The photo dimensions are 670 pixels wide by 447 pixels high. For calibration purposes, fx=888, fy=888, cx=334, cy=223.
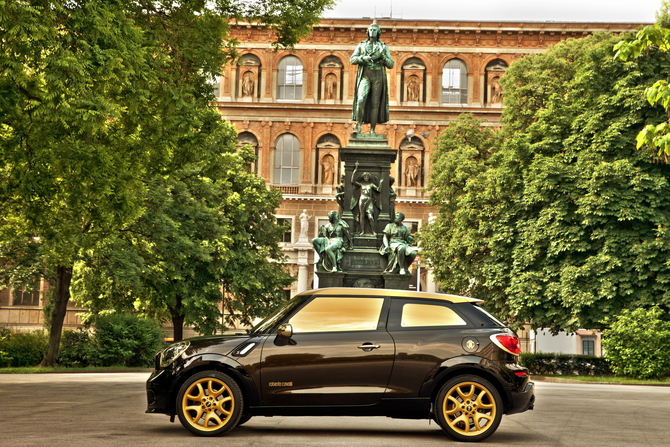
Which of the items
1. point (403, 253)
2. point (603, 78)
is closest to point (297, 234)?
point (603, 78)

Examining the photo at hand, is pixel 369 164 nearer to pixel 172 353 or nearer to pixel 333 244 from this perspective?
pixel 333 244

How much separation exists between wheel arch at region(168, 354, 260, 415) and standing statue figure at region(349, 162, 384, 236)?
13403 mm

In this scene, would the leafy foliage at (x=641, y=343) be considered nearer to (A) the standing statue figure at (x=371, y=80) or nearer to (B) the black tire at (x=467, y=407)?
(A) the standing statue figure at (x=371, y=80)

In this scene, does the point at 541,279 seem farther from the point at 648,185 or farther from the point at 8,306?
the point at 8,306

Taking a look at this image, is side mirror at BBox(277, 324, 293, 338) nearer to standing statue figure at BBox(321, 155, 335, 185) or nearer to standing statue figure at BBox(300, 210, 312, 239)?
standing statue figure at BBox(300, 210, 312, 239)

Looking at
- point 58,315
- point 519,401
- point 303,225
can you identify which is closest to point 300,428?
point 519,401

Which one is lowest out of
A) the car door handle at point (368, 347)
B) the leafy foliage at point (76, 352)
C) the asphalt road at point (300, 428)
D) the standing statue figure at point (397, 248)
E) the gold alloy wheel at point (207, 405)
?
the leafy foliage at point (76, 352)

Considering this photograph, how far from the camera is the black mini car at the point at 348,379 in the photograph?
929 centimetres

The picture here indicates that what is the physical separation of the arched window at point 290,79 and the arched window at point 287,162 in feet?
11.8

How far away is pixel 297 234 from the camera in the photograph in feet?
211

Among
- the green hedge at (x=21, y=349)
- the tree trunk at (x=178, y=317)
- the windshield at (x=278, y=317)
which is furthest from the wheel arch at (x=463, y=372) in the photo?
the tree trunk at (x=178, y=317)

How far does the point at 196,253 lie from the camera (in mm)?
34719

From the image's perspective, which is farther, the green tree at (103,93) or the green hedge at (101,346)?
the green hedge at (101,346)

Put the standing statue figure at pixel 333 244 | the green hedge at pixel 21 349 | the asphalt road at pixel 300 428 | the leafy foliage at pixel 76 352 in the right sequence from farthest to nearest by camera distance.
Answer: the green hedge at pixel 21 349 < the leafy foliage at pixel 76 352 < the standing statue figure at pixel 333 244 < the asphalt road at pixel 300 428
